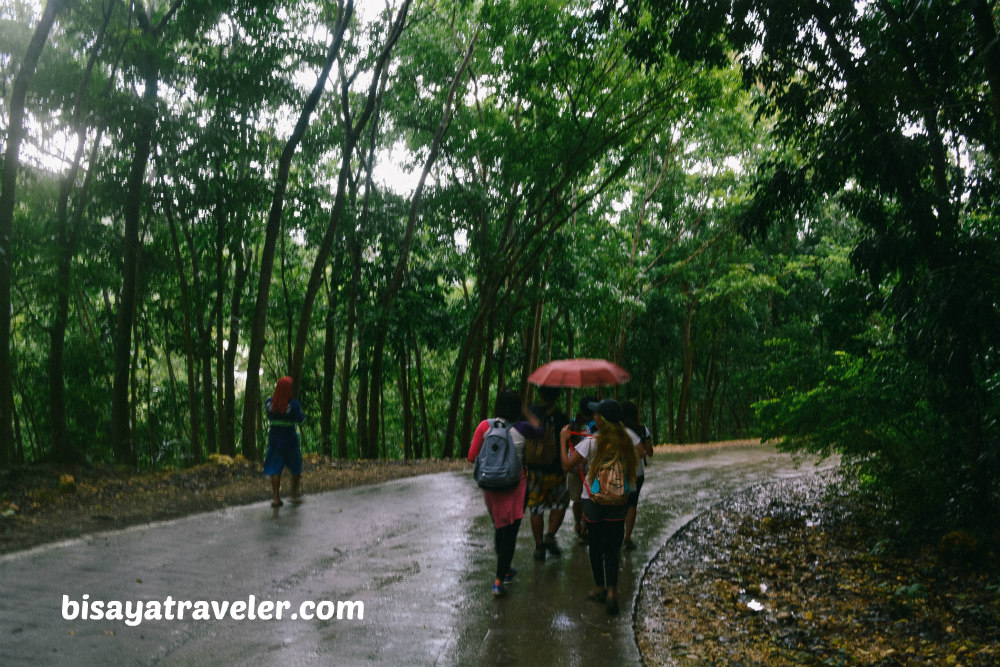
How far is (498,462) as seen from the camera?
249 inches

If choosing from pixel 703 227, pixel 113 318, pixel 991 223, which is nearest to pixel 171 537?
pixel 991 223

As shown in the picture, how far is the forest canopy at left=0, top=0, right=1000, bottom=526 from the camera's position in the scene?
7.96m

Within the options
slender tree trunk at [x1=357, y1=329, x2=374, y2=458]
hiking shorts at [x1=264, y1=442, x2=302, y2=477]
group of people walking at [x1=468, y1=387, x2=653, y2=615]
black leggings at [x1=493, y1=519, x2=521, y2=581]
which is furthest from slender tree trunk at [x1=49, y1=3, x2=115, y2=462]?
black leggings at [x1=493, y1=519, x2=521, y2=581]

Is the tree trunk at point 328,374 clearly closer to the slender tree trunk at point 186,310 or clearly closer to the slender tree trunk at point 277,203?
the slender tree trunk at point 186,310

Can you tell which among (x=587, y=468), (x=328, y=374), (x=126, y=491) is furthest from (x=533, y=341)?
(x=587, y=468)

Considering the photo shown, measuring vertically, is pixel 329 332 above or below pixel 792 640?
above

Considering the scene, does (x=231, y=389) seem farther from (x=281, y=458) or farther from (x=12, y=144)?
(x=281, y=458)

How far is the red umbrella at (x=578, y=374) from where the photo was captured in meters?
7.99

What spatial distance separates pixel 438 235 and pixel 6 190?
12.0 m

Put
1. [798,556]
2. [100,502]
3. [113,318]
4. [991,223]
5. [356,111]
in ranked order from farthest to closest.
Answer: [113,318]
[356,111]
[100,502]
[798,556]
[991,223]

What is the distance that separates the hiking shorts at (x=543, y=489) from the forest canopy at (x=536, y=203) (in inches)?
146

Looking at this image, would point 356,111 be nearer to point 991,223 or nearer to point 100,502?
point 100,502

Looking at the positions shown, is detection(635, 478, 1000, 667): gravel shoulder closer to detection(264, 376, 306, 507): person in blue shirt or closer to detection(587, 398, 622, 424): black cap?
detection(587, 398, 622, 424): black cap

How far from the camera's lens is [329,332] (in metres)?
21.8
